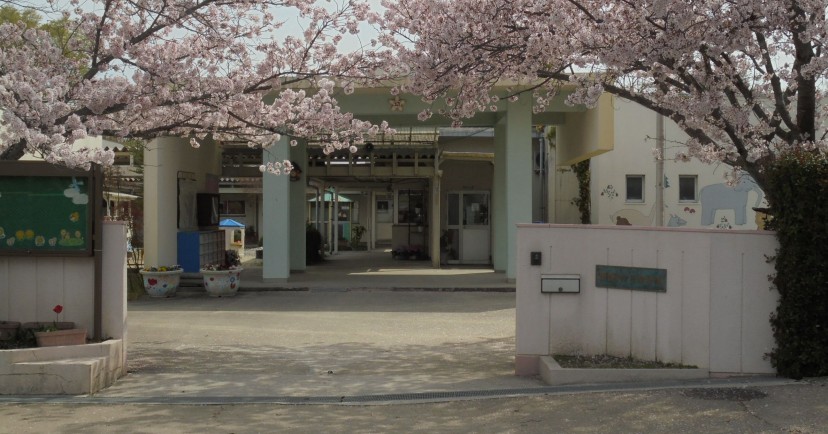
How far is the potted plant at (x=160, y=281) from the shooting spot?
1681 cm

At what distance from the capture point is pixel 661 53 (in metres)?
8.95

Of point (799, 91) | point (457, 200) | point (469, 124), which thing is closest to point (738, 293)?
point (799, 91)

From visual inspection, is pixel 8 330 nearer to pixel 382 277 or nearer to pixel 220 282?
pixel 220 282

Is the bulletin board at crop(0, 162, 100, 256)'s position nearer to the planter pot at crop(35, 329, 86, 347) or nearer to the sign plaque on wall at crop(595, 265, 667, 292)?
the planter pot at crop(35, 329, 86, 347)

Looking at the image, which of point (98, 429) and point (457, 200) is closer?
point (98, 429)

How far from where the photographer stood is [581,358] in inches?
317

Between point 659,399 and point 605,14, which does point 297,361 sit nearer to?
point 659,399

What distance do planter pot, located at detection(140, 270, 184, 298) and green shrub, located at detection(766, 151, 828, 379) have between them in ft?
42.2

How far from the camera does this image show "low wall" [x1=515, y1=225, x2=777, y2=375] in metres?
7.48

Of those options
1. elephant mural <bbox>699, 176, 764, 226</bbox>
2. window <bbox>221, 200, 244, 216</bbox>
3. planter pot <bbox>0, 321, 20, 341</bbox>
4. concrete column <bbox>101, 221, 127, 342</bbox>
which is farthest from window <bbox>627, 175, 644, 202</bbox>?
window <bbox>221, 200, 244, 216</bbox>

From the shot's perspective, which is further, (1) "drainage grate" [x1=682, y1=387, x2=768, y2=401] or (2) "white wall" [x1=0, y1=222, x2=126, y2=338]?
(2) "white wall" [x1=0, y1=222, x2=126, y2=338]

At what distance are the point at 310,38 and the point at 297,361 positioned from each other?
4.18 m

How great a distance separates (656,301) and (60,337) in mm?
5851

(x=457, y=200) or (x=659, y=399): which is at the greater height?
(x=457, y=200)
